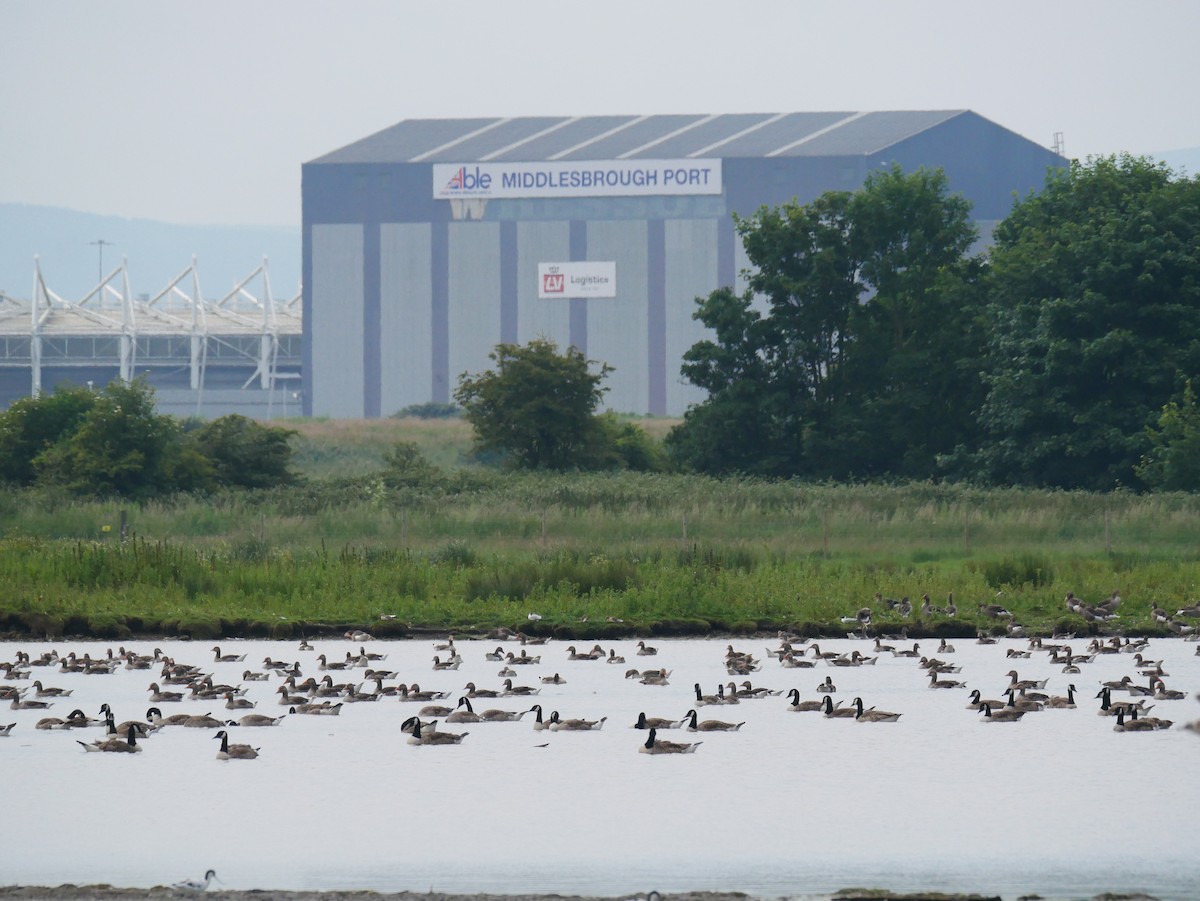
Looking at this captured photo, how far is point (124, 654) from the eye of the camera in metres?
26.7

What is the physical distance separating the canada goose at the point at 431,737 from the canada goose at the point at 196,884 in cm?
646

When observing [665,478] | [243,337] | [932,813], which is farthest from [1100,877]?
[243,337]

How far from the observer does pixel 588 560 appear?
35.7 m

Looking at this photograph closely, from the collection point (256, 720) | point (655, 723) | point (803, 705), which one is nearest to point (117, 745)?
point (256, 720)

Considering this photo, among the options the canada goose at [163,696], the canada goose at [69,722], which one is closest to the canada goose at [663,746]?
the canada goose at [69,722]

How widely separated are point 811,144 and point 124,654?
270 ft

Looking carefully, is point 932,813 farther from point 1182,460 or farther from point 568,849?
point 1182,460

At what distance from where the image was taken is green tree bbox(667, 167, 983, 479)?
62.2 meters

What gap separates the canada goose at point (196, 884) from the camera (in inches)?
508

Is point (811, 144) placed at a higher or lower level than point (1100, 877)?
higher

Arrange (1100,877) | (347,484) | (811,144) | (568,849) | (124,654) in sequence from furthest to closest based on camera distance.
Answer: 1. (811,144)
2. (347,484)
3. (124,654)
4. (568,849)
5. (1100,877)

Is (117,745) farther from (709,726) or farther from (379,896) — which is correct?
(379,896)

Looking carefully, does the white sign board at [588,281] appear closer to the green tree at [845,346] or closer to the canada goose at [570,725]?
the green tree at [845,346]

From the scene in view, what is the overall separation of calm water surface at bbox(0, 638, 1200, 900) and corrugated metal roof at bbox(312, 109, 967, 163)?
8298 cm
